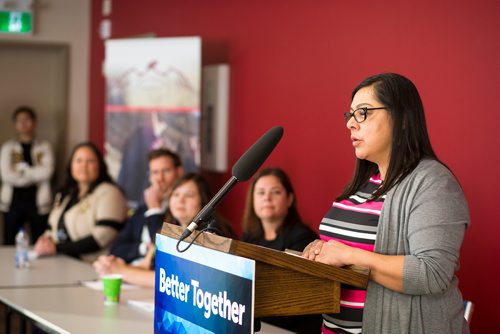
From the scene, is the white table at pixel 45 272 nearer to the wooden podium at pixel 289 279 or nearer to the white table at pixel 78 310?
the white table at pixel 78 310

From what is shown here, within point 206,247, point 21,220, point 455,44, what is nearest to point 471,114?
point 455,44

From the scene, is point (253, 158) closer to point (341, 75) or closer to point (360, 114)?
point (360, 114)

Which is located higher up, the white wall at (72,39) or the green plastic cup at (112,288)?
the white wall at (72,39)

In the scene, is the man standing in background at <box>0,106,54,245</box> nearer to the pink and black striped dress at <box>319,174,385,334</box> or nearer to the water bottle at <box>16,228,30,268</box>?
the water bottle at <box>16,228,30,268</box>

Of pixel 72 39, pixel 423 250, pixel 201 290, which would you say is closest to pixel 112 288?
pixel 201 290

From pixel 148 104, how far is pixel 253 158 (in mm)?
4221

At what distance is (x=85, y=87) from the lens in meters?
7.84

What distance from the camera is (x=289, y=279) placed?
1906 mm

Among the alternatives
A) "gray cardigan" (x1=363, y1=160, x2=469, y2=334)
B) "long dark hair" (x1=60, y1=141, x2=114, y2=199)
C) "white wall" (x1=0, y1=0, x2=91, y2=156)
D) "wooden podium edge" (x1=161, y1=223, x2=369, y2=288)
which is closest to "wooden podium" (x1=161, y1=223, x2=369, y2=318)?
"wooden podium edge" (x1=161, y1=223, x2=369, y2=288)

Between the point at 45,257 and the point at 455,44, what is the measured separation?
2.60 meters

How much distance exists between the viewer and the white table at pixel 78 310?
2959 millimetres

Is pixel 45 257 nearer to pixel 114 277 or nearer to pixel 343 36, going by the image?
pixel 114 277

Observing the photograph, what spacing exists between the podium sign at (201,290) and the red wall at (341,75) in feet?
6.35

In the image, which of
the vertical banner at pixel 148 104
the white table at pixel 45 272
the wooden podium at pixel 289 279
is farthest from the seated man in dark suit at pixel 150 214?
the wooden podium at pixel 289 279
